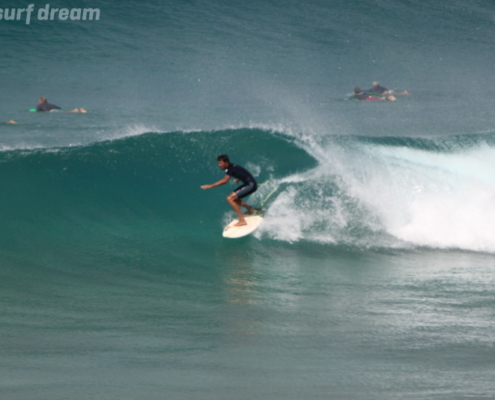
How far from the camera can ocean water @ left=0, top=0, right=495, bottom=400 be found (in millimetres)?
4520

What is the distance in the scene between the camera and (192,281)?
23.7 feet

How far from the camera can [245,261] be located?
27.0 ft

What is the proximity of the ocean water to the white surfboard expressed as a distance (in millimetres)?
132

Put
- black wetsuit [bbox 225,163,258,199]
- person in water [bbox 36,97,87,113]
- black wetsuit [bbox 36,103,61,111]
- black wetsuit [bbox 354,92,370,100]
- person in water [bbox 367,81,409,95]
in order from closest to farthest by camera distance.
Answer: black wetsuit [bbox 225,163,258,199]
person in water [bbox 36,97,87,113]
black wetsuit [bbox 36,103,61,111]
black wetsuit [bbox 354,92,370,100]
person in water [bbox 367,81,409,95]

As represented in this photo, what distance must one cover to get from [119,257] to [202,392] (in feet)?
14.1

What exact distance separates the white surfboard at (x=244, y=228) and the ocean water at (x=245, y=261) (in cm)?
13

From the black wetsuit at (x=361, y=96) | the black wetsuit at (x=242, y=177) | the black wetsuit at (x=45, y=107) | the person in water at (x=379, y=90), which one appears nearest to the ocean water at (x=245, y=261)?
the black wetsuit at (x=45, y=107)

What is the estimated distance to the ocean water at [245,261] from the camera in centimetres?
452

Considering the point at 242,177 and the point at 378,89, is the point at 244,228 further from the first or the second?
the point at 378,89

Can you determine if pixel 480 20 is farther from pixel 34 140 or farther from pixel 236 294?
pixel 236 294

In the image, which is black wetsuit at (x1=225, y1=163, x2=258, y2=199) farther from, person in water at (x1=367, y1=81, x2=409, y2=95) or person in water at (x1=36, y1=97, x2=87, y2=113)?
person in water at (x1=367, y1=81, x2=409, y2=95)

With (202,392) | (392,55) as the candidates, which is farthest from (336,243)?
(392,55)

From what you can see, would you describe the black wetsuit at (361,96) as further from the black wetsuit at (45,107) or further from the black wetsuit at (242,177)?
the black wetsuit at (242,177)

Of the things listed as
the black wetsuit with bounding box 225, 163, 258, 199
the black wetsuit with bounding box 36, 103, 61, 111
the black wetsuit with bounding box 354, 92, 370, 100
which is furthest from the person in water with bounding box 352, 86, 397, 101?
the black wetsuit with bounding box 225, 163, 258, 199
